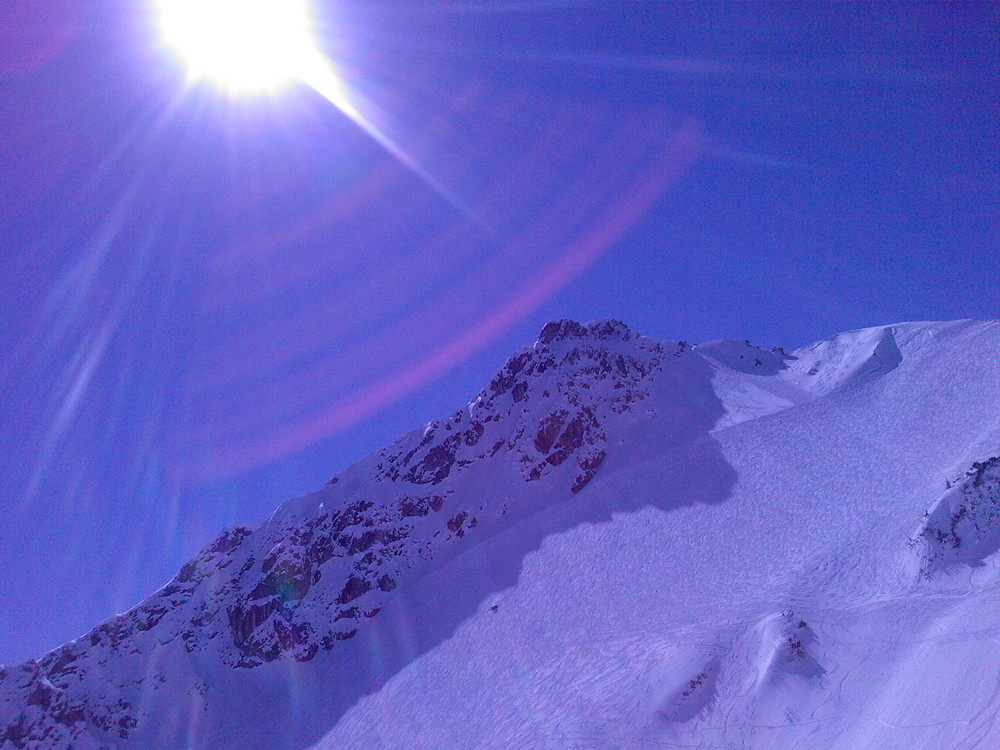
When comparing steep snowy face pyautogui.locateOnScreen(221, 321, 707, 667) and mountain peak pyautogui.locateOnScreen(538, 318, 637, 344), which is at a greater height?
mountain peak pyautogui.locateOnScreen(538, 318, 637, 344)

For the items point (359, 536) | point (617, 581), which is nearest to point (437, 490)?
point (359, 536)

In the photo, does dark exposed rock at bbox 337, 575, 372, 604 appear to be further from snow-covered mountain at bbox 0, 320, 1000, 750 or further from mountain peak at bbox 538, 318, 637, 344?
mountain peak at bbox 538, 318, 637, 344

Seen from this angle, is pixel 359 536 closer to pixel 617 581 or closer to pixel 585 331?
pixel 617 581

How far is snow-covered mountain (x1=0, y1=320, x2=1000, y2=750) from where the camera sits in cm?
2170

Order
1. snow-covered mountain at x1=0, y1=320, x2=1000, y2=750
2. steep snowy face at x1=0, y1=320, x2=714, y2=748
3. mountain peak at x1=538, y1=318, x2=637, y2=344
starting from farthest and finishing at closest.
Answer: mountain peak at x1=538, y1=318, x2=637, y2=344, steep snowy face at x1=0, y1=320, x2=714, y2=748, snow-covered mountain at x1=0, y1=320, x2=1000, y2=750

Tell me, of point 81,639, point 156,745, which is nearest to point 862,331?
point 156,745

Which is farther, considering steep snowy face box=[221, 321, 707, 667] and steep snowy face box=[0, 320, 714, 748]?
steep snowy face box=[221, 321, 707, 667]

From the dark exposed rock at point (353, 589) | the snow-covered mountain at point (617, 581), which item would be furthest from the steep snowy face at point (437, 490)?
the snow-covered mountain at point (617, 581)

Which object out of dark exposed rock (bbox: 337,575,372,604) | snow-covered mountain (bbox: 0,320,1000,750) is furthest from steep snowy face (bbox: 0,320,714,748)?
snow-covered mountain (bbox: 0,320,1000,750)

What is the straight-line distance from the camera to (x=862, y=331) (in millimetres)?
61188

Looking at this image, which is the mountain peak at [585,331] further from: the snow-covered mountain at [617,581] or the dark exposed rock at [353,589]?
the dark exposed rock at [353,589]

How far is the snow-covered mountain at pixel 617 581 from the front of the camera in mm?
21703

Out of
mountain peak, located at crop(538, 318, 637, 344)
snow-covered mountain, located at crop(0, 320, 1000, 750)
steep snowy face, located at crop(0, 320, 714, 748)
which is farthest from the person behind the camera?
mountain peak, located at crop(538, 318, 637, 344)

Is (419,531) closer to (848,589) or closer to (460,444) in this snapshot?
(460,444)
